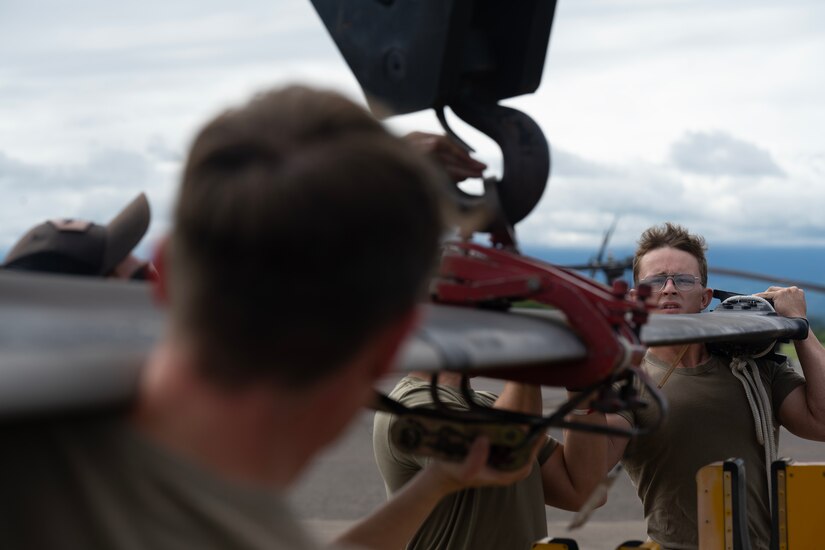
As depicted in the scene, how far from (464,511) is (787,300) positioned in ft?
4.57

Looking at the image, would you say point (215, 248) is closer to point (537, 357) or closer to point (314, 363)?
point (314, 363)

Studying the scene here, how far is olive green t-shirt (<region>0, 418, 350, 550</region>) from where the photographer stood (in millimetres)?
717

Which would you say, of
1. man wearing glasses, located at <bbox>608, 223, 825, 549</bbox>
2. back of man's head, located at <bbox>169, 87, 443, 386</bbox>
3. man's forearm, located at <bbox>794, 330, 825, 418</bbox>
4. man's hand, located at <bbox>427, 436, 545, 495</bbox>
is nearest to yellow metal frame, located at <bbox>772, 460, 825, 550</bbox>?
man wearing glasses, located at <bbox>608, 223, 825, 549</bbox>

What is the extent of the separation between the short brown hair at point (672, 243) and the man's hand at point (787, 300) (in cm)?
34

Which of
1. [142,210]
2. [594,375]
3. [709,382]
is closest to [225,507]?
[594,375]

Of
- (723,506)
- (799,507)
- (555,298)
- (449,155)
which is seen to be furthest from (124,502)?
(799,507)

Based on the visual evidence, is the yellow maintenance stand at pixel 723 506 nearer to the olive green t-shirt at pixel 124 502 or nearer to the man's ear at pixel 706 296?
the man's ear at pixel 706 296

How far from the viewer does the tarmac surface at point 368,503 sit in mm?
8016

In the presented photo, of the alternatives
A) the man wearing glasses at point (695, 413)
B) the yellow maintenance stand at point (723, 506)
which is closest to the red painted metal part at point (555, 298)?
the yellow maintenance stand at point (723, 506)

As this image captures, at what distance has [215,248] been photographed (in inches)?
28.4

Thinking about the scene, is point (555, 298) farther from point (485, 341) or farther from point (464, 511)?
point (464, 511)

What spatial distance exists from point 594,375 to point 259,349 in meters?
0.98

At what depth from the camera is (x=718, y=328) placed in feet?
8.13

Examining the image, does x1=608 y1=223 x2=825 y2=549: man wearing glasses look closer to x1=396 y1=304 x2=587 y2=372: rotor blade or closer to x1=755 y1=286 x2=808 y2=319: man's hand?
x1=755 y1=286 x2=808 y2=319: man's hand
